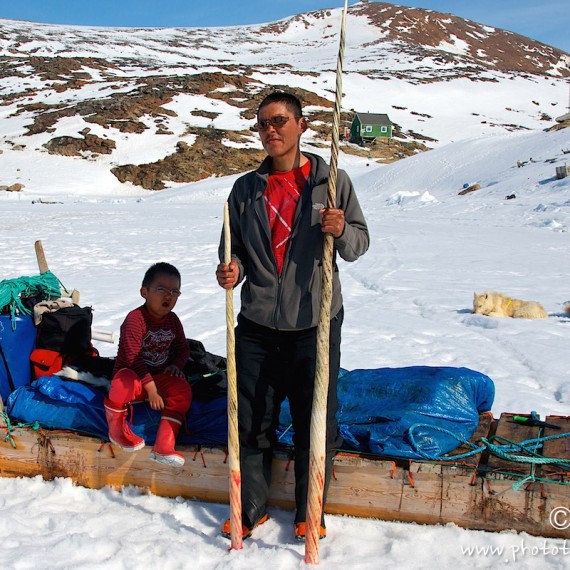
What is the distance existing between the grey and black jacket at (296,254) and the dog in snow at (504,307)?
15.1 feet

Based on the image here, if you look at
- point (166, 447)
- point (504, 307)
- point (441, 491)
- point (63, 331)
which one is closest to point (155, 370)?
point (166, 447)

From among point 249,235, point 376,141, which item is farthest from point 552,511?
point 376,141

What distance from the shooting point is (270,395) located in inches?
121

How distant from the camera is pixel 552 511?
9.32ft

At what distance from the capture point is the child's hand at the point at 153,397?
10.7ft

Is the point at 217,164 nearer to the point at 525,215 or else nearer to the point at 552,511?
the point at 525,215

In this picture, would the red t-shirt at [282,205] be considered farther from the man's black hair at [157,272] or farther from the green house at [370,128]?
the green house at [370,128]

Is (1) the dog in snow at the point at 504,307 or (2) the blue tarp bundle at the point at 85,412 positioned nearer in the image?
(2) the blue tarp bundle at the point at 85,412

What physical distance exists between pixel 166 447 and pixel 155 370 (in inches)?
21.5

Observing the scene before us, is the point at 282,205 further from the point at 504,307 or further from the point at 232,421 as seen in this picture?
the point at 504,307

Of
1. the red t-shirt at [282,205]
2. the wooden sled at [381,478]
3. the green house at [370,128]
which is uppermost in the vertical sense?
the green house at [370,128]

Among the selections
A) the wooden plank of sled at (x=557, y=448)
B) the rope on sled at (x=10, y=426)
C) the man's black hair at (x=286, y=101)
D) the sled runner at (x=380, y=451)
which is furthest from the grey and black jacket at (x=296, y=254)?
the rope on sled at (x=10, y=426)

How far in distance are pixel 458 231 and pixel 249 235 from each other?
1270 centimetres

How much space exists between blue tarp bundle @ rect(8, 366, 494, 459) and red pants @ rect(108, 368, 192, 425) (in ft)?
0.58
